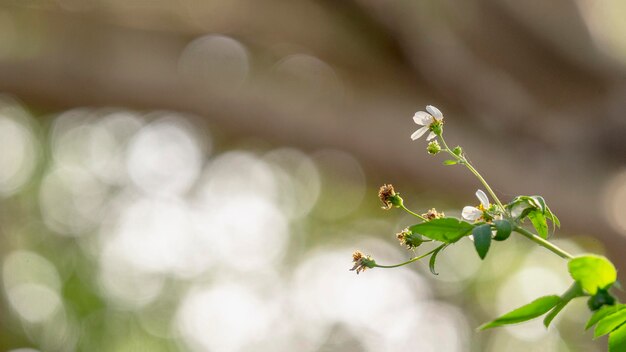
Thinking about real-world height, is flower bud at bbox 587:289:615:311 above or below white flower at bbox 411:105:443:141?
below

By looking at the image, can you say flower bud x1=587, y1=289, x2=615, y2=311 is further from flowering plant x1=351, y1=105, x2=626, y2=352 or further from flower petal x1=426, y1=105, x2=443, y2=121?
flower petal x1=426, y1=105, x2=443, y2=121

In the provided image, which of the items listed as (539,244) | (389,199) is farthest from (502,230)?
(389,199)

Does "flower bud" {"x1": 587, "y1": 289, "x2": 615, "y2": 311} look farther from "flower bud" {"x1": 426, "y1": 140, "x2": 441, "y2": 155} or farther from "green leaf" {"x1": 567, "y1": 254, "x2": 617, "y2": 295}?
"flower bud" {"x1": 426, "y1": 140, "x2": 441, "y2": 155}

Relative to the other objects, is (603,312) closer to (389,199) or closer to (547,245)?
(547,245)

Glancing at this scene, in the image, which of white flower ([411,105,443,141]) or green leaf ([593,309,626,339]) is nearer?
green leaf ([593,309,626,339])

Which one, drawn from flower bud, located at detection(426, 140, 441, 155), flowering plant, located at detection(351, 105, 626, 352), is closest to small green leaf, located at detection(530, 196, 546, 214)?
flowering plant, located at detection(351, 105, 626, 352)

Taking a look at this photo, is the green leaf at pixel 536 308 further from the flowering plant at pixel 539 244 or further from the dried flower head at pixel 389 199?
the dried flower head at pixel 389 199

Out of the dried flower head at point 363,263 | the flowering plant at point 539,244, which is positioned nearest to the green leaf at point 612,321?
the flowering plant at point 539,244

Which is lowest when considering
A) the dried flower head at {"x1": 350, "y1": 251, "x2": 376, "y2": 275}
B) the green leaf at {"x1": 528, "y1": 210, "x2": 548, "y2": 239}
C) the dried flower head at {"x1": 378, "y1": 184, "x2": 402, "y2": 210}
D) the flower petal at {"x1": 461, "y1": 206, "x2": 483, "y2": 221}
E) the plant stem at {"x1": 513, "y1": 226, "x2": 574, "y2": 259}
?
the dried flower head at {"x1": 350, "y1": 251, "x2": 376, "y2": 275}
